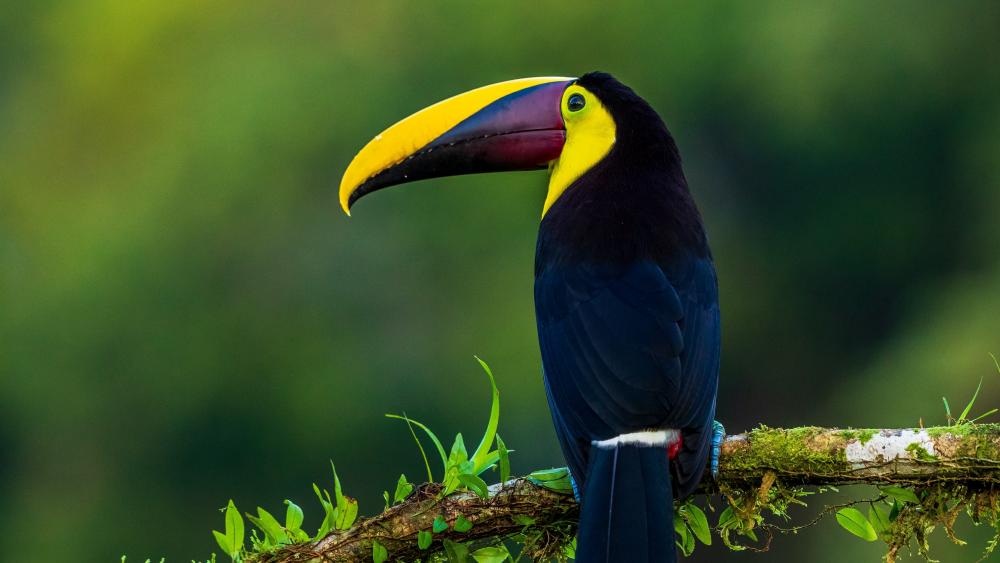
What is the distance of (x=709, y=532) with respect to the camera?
103 inches

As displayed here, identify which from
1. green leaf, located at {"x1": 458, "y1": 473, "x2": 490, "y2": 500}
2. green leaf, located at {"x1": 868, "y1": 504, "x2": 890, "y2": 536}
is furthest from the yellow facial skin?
green leaf, located at {"x1": 868, "y1": 504, "x2": 890, "y2": 536}

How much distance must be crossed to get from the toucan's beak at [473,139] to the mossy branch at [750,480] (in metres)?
1.01

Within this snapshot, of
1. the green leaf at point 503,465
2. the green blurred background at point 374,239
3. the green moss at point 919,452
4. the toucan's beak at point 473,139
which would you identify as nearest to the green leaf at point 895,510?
the green moss at point 919,452

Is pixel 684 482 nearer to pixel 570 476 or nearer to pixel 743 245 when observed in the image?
pixel 570 476

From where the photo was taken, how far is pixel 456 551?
8.22ft

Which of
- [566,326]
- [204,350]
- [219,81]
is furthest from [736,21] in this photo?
[566,326]

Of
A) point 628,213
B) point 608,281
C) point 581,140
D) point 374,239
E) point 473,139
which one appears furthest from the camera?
point 374,239

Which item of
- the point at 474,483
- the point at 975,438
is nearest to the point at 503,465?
the point at 474,483

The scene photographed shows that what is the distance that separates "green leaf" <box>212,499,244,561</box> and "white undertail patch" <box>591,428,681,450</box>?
0.62 metres

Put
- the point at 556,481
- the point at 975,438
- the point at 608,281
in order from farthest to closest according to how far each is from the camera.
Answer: the point at 608,281, the point at 556,481, the point at 975,438

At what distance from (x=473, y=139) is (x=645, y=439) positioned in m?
1.08

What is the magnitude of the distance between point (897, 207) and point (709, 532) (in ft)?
39.8

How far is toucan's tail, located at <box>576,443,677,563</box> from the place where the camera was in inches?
94.7

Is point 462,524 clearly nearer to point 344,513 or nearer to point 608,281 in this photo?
point 344,513
